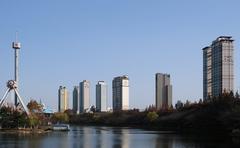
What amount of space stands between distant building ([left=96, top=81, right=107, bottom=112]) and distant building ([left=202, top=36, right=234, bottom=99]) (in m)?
80.9

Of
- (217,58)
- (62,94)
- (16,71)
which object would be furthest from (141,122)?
(62,94)

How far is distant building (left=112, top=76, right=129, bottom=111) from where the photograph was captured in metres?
157

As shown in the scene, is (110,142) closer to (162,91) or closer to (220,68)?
(220,68)

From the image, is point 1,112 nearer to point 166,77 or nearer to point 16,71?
point 16,71

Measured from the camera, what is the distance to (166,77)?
144375 mm

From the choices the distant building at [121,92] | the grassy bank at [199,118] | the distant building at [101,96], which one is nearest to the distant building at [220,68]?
the grassy bank at [199,118]

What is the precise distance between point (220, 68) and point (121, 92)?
6899cm

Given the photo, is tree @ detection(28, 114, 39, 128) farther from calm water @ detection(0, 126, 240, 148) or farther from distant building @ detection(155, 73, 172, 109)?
distant building @ detection(155, 73, 172, 109)

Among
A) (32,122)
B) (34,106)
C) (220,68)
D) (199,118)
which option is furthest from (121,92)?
(32,122)

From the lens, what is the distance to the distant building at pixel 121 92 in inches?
6196

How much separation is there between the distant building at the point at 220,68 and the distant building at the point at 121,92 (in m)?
60.2

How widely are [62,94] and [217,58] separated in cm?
10745

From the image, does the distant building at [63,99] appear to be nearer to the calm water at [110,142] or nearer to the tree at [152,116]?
the tree at [152,116]

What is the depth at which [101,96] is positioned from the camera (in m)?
180
